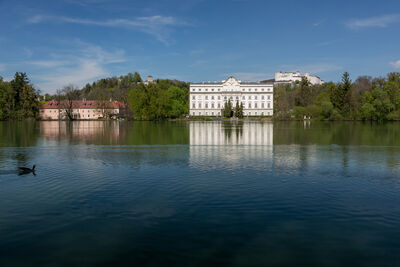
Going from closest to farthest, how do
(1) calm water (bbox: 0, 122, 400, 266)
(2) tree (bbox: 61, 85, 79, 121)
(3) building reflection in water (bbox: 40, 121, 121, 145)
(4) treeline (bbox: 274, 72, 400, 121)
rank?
1. (1) calm water (bbox: 0, 122, 400, 266)
2. (3) building reflection in water (bbox: 40, 121, 121, 145)
3. (4) treeline (bbox: 274, 72, 400, 121)
4. (2) tree (bbox: 61, 85, 79, 121)

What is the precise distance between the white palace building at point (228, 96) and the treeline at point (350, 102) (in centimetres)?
2216

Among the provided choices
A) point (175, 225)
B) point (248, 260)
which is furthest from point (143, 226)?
point (248, 260)

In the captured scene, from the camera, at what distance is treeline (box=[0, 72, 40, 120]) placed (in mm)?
83875

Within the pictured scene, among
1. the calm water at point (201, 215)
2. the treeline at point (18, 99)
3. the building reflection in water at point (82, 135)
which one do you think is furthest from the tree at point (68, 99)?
the calm water at point (201, 215)

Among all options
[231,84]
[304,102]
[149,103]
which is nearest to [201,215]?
[149,103]

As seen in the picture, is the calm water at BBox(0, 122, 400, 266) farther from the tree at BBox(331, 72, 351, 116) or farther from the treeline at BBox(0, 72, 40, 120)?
the treeline at BBox(0, 72, 40, 120)

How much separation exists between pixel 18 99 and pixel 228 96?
67.8 m

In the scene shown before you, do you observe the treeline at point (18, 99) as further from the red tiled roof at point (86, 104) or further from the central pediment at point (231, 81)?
the central pediment at point (231, 81)

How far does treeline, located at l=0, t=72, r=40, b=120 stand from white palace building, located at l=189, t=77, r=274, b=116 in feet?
174

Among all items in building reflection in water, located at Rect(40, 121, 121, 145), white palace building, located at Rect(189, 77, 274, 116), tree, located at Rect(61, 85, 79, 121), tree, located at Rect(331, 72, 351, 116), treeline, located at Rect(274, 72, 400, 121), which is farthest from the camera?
white palace building, located at Rect(189, 77, 274, 116)

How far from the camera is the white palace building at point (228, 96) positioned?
120 metres

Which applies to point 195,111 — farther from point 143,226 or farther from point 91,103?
point 143,226

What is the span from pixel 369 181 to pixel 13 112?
9119cm

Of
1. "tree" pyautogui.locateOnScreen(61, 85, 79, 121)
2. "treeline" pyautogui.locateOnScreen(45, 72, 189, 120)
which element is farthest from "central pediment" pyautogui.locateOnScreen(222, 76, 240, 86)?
"tree" pyautogui.locateOnScreen(61, 85, 79, 121)
